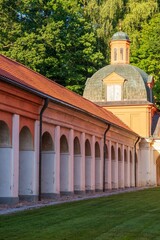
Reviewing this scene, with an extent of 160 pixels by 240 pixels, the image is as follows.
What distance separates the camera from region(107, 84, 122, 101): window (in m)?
49.0

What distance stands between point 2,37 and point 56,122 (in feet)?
73.9

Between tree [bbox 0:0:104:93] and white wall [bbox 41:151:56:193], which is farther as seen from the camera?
tree [bbox 0:0:104:93]

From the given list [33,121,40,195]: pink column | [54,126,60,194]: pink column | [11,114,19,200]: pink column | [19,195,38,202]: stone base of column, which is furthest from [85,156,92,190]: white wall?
[11,114,19,200]: pink column

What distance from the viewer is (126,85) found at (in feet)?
160

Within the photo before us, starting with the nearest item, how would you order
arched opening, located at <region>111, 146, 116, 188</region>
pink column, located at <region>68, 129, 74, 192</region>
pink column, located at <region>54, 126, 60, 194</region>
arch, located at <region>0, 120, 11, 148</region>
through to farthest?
1. arch, located at <region>0, 120, 11, 148</region>
2. pink column, located at <region>54, 126, 60, 194</region>
3. pink column, located at <region>68, 129, 74, 192</region>
4. arched opening, located at <region>111, 146, 116, 188</region>

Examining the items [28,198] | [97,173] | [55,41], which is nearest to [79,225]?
[28,198]

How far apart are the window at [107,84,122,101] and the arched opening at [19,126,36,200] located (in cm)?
2720

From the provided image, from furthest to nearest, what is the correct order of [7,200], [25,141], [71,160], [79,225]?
[71,160] < [25,141] < [7,200] < [79,225]

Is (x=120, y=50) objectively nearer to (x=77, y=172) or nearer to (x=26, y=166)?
(x=77, y=172)

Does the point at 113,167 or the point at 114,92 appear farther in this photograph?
the point at 114,92

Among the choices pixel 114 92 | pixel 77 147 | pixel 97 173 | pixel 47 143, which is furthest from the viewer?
pixel 114 92

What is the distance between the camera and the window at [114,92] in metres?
49.0

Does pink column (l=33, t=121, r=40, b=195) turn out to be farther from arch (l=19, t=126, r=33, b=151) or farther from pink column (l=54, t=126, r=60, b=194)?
pink column (l=54, t=126, r=60, b=194)

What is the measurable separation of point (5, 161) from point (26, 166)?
8.01ft
